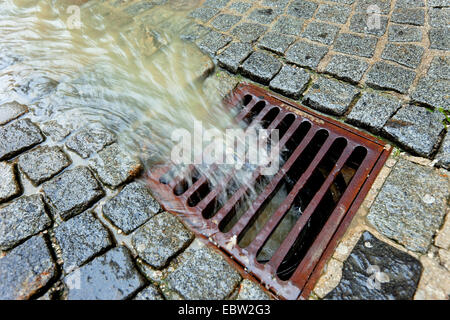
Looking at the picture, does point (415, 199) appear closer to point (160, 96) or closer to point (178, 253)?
point (178, 253)

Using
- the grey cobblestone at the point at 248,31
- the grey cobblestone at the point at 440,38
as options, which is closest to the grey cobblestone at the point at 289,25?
the grey cobblestone at the point at 248,31

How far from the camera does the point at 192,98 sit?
7.36ft

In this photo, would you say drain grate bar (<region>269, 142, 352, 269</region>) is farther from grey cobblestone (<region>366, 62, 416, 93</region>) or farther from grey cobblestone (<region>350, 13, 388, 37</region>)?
grey cobblestone (<region>350, 13, 388, 37</region>)

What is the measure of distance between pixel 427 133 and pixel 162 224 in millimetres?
1691

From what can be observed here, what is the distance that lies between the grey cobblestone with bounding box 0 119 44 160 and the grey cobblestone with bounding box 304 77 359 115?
75.1 inches

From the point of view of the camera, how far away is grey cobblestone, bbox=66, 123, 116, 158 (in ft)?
6.31

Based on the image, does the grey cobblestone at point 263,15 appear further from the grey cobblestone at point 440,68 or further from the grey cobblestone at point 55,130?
the grey cobblestone at point 55,130

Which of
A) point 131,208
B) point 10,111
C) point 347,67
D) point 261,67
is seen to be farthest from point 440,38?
point 10,111

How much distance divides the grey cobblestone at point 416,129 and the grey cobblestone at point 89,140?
6.03 feet

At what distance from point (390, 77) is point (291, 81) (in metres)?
0.70

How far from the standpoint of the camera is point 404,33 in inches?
92.8

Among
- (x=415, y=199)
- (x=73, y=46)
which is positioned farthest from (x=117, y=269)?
(x=73, y=46)

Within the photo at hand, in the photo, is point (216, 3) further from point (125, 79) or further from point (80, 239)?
point (80, 239)

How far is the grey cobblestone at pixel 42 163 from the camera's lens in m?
1.80
